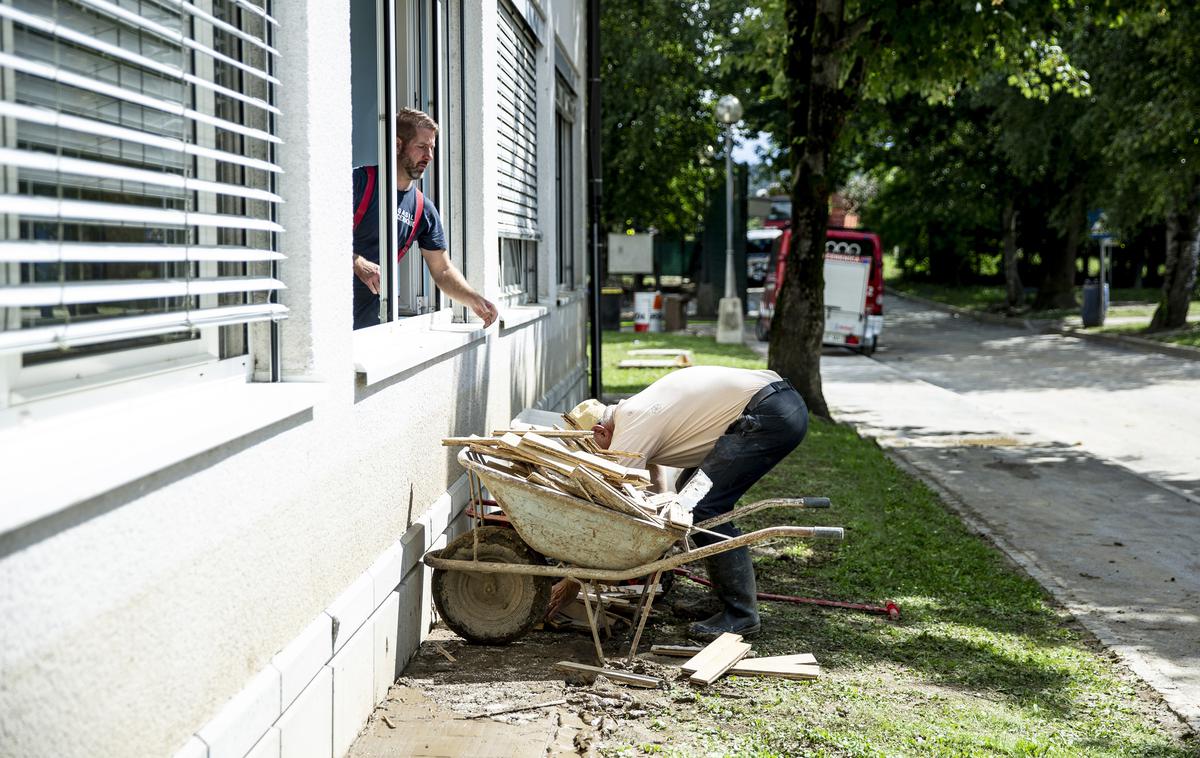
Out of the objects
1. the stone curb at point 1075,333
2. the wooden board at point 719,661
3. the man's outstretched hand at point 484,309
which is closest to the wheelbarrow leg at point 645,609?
the wooden board at point 719,661

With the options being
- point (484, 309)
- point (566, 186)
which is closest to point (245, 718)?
point (484, 309)

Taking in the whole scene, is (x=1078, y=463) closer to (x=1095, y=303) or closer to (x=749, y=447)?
(x=749, y=447)

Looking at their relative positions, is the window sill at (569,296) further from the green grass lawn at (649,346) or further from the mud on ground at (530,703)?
the mud on ground at (530,703)

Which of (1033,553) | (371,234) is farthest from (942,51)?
(371,234)

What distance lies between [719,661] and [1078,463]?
315 inches

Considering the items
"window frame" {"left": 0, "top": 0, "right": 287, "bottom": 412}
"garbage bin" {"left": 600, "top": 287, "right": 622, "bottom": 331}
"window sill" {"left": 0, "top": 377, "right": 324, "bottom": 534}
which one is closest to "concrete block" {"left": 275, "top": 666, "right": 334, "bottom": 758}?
"window sill" {"left": 0, "top": 377, "right": 324, "bottom": 534}

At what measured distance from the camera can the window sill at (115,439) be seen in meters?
2.22

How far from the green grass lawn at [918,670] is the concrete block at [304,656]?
115cm

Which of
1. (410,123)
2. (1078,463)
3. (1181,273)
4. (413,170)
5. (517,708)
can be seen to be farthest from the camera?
(1181,273)

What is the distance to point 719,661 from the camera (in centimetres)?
540

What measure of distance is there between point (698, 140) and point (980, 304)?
1136cm

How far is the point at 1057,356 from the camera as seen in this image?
82.7 feet

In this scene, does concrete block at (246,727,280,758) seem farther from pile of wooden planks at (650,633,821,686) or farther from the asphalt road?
the asphalt road

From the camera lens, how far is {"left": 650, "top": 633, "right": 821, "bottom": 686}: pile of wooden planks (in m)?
5.31
